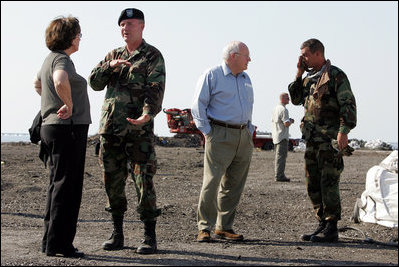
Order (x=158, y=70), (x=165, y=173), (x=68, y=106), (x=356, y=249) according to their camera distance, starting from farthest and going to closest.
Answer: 1. (x=165, y=173)
2. (x=356, y=249)
3. (x=158, y=70)
4. (x=68, y=106)

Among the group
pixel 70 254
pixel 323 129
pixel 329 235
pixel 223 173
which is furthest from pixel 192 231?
pixel 70 254

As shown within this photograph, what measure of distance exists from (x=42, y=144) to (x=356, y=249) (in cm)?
343

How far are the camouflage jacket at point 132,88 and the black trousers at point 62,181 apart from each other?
443 millimetres

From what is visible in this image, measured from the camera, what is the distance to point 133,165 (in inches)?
236

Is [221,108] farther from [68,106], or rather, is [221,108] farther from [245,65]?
[68,106]

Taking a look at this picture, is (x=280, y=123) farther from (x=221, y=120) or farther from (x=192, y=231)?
(x=221, y=120)

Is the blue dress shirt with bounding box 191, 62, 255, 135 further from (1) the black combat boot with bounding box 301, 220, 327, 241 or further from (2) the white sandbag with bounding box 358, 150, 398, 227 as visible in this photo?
(2) the white sandbag with bounding box 358, 150, 398, 227

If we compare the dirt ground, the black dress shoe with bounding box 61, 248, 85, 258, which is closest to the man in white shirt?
the dirt ground

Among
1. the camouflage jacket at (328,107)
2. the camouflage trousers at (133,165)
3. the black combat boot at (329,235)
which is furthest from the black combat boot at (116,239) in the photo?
the camouflage jacket at (328,107)

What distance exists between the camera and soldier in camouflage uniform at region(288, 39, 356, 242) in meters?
6.91

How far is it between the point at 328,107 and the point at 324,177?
78 cm

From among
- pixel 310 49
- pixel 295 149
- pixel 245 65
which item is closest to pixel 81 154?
pixel 245 65

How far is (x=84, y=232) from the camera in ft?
23.5

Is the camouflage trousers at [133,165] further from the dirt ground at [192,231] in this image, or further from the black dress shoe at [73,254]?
the black dress shoe at [73,254]
